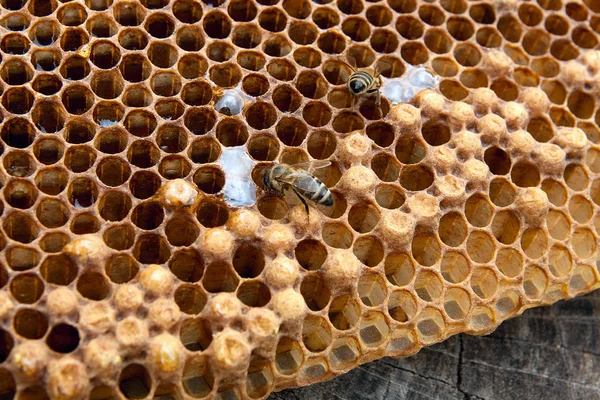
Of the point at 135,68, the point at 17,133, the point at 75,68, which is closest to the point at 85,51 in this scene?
the point at 75,68

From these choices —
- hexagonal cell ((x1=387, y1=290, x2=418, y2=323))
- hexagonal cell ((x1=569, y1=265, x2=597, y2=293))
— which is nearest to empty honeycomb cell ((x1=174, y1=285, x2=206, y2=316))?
hexagonal cell ((x1=387, y1=290, x2=418, y2=323))

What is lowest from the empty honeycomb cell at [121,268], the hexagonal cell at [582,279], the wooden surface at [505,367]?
the wooden surface at [505,367]

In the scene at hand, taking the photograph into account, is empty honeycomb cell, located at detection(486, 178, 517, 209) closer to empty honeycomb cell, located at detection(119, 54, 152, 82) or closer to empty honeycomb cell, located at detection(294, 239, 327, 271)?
empty honeycomb cell, located at detection(294, 239, 327, 271)

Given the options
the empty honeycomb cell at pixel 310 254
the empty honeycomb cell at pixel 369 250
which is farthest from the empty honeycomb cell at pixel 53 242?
the empty honeycomb cell at pixel 369 250

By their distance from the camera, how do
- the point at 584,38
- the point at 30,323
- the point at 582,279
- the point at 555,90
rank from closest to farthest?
the point at 30,323 → the point at 582,279 → the point at 555,90 → the point at 584,38

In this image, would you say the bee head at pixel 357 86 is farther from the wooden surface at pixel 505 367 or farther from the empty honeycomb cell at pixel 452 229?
the wooden surface at pixel 505 367

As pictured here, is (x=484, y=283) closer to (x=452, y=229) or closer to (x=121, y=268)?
(x=452, y=229)

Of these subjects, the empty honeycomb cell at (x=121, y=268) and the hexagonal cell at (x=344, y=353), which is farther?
the hexagonal cell at (x=344, y=353)

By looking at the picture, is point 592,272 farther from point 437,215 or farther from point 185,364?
point 185,364
